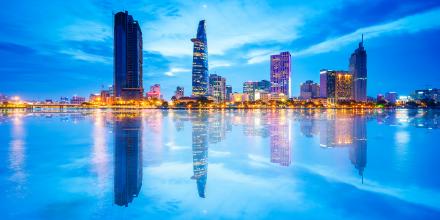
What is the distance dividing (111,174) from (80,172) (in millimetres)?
1338

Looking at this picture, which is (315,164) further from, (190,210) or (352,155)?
(190,210)

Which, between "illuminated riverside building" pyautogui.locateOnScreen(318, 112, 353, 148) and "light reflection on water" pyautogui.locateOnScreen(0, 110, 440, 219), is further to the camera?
"illuminated riverside building" pyautogui.locateOnScreen(318, 112, 353, 148)

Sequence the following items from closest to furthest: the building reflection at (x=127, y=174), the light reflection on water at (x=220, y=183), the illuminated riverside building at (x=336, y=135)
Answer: the light reflection on water at (x=220, y=183) → the building reflection at (x=127, y=174) → the illuminated riverside building at (x=336, y=135)

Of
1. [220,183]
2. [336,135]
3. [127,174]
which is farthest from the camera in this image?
[336,135]

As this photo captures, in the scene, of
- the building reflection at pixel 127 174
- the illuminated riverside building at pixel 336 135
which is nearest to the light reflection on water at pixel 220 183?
the building reflection at pixel 127 174

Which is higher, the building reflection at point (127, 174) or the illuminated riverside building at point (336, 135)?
the illuminated riverside building at point (336, 135)

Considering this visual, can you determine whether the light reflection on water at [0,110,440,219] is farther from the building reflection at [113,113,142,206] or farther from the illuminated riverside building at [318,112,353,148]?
the illuminated riverside building at [318,112,353,148]

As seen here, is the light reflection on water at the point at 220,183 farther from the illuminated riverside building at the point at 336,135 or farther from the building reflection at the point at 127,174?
the illuminated riverside building at the point at 336,135

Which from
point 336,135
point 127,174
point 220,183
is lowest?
point 220,183

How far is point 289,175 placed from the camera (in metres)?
10.7

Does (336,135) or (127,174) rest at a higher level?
(336,135)

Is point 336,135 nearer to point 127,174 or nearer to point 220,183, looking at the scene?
point 220,183

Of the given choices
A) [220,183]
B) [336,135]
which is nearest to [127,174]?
[220,183]

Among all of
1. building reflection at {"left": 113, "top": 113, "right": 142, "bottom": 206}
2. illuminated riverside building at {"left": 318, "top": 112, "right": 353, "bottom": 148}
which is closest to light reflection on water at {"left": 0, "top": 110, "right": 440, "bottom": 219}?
building reflection at {"left": 113, "top": 113, "right": 142, "bottom": 206}
